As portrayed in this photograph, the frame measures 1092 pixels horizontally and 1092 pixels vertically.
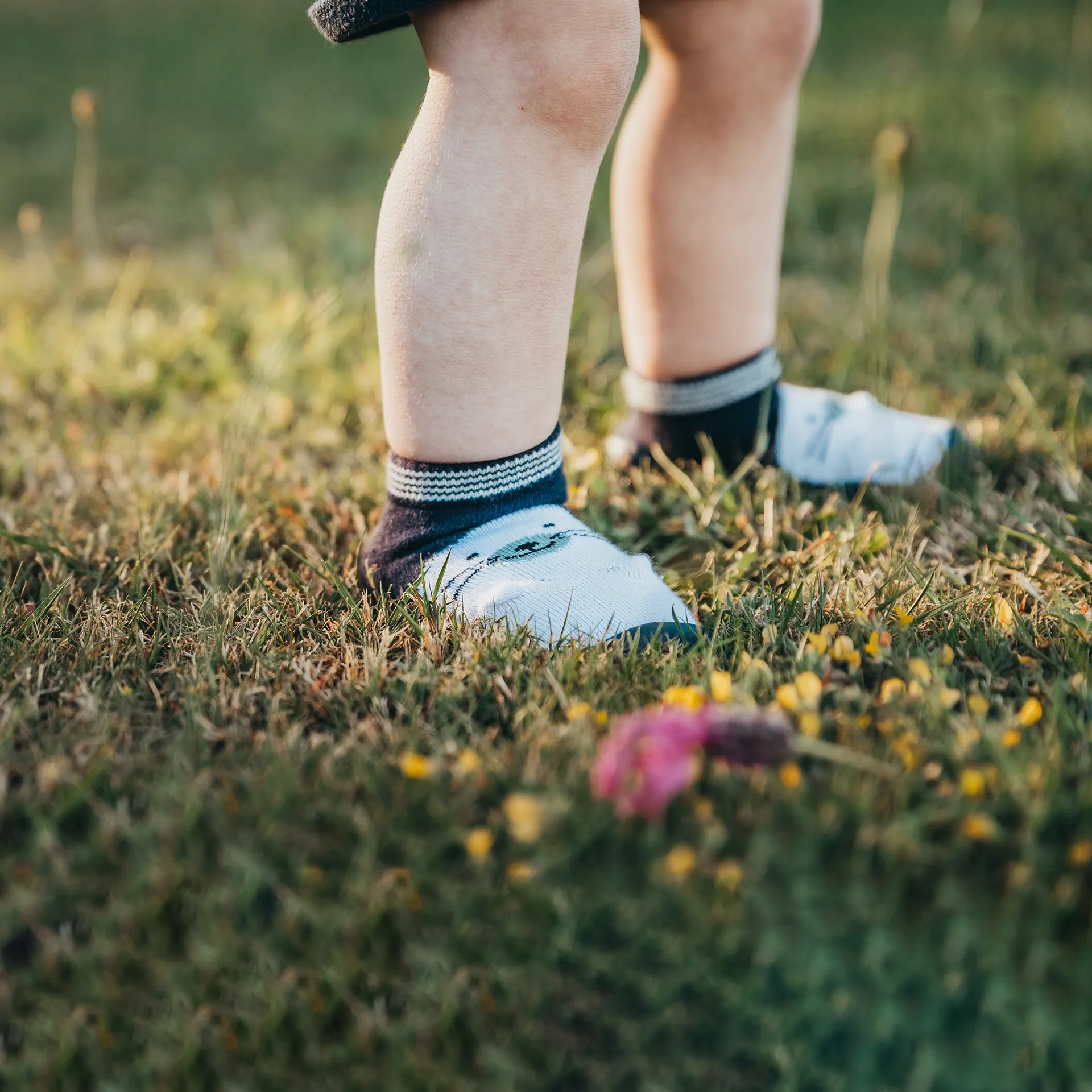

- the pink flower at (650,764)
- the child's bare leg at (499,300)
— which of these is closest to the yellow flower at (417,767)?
the pink flower at (650,764)

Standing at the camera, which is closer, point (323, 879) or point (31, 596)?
point (323, 879)

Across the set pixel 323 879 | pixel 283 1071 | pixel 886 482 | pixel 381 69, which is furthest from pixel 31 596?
pixel 381 69

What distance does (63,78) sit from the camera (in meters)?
5.34

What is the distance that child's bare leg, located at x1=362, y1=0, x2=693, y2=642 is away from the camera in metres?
1.12

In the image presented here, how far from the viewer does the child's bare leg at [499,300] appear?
1.12 meters

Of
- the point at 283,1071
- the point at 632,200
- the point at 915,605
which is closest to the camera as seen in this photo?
the point at 283,1071

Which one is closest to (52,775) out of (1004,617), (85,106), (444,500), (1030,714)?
(444,500)

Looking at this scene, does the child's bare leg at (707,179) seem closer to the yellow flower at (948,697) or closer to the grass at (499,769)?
the grass at (499,769)

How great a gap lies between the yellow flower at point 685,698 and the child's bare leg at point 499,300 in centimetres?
17

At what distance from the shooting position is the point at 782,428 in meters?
1.67

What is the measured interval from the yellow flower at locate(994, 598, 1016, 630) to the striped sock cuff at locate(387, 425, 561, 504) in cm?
53

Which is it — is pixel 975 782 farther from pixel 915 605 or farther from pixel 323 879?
pixel 323 879

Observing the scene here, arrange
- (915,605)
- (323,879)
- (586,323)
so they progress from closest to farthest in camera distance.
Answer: (323,879)
(915,605)
(586,323)

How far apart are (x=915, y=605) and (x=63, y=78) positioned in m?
5.54
